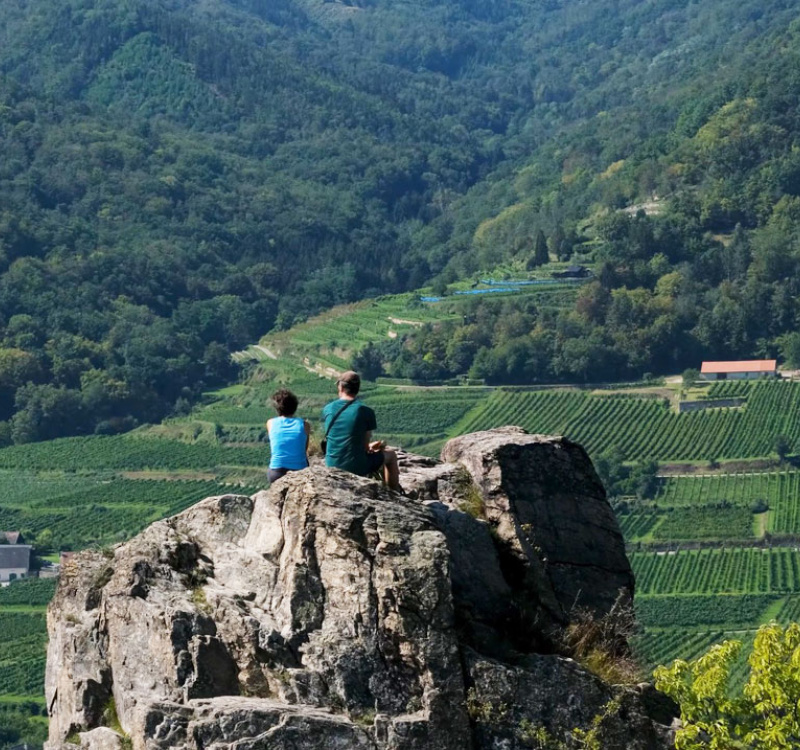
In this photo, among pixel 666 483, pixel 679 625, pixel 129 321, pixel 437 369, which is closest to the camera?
pixel 679 625

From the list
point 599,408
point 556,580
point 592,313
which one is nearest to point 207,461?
point 599,408

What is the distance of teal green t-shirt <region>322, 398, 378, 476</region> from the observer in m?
16.5

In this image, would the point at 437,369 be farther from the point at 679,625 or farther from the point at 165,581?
the point at 165,581

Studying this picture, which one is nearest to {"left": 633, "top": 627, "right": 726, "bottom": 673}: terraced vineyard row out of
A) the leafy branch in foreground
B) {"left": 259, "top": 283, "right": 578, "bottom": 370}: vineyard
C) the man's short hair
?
the leafy branch in foreground

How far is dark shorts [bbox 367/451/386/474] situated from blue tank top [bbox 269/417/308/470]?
799 mm

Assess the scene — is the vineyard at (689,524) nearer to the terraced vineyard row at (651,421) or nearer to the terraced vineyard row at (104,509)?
the terraced vineyard row at (651,421)

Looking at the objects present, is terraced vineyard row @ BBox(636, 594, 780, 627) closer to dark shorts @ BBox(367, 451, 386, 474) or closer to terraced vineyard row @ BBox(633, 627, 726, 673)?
terraced vineyard row @ BBox(633, 627, 726, 673)

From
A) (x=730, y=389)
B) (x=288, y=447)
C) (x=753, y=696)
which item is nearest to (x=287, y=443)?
(x=288, y=447)

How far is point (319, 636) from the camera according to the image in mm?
14953

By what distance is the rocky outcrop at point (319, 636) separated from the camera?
14.6 meters

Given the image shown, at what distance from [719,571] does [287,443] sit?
6750 cm

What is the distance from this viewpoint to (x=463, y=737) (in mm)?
14688

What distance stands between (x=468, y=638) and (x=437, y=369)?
114321 millimetres

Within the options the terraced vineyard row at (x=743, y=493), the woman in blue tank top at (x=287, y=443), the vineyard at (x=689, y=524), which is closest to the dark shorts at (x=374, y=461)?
the woman in blue tank top at (x=287, y=443)
